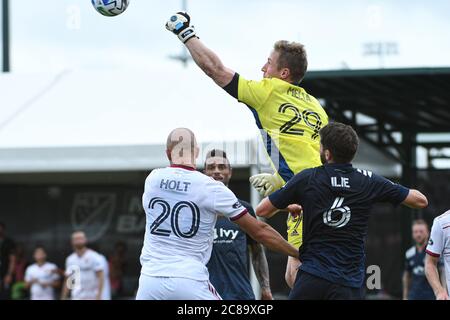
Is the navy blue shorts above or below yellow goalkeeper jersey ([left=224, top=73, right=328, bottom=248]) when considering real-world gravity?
below

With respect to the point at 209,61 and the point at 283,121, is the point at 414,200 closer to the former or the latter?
the point at 283,121

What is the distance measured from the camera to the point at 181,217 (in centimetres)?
648

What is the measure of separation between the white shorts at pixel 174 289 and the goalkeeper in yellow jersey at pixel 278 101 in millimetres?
1078

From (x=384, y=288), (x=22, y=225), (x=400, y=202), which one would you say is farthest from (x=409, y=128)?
(x=400, y=202)

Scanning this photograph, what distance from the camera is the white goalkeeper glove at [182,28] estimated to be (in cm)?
692

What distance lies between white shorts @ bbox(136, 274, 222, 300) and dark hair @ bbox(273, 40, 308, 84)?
1.71 m

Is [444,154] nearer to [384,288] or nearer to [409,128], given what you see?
[409,128]

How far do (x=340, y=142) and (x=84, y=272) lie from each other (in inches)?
413

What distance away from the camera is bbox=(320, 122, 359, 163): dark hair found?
246 inches

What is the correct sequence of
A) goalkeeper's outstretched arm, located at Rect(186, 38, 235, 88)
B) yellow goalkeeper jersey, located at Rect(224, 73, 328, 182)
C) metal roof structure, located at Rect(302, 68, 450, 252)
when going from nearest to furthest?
goalkeeper's outstretched arm, located at Rect(186, 38, 235, 88) → yellow goalkeeper jersey, located at Rect(224, 73, 328, 182) → metal roof structure, located at Rect(302, 68, 450, 252)

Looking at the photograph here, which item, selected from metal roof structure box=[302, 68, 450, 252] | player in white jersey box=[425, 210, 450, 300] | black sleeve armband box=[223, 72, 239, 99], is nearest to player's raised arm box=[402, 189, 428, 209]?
black sleeve armband box=[223, 72, 239, 99]

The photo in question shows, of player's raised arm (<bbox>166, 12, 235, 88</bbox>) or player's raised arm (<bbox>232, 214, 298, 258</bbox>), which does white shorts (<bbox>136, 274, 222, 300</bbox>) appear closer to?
player's raised arm (<bbox>232, 214, 298, 258</bbox>)
